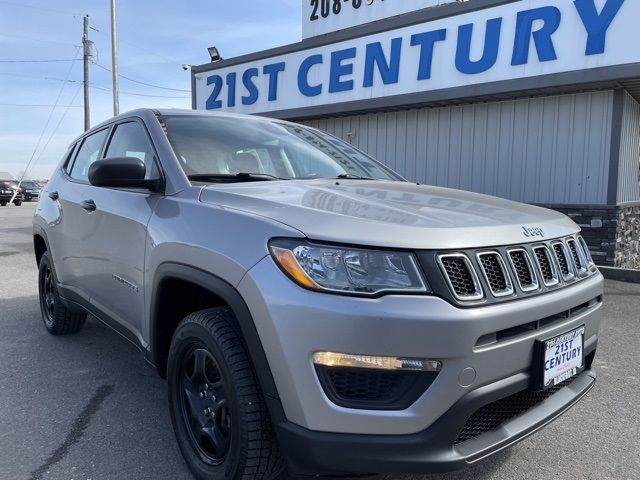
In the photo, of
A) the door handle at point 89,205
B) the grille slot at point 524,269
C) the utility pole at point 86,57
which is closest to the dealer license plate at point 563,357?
the grille slot at point 524,269

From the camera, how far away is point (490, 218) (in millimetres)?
2131

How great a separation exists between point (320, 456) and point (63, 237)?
117 inches

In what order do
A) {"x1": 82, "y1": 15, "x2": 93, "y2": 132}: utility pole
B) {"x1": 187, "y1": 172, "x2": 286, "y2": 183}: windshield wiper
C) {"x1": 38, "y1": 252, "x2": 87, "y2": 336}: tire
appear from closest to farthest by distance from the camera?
{"x1": 187, "y1": 172, "x2": 286, "y2": 183}: windshield wiper
{"x1": 38, "y1": 252, "x2": 87, "y2": 336}: tire
{"x1": 82, "y1": 15, "x2": 93, "y2": 132}: utility pole

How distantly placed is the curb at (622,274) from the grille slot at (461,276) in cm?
638

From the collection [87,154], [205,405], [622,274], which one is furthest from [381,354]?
[622,274]

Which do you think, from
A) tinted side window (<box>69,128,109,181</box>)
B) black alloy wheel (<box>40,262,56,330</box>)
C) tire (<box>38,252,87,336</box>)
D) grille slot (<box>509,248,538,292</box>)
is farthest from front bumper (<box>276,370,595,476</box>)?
black alloy wheel (<box>40,262,56,330</box>)

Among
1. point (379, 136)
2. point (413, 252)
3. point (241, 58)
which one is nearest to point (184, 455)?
point (413, 252)

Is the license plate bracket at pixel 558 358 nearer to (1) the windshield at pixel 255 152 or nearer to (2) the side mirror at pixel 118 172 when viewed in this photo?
(1) the windshield at pixel 255 152

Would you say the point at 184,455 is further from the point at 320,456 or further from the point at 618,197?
the point at 618,197

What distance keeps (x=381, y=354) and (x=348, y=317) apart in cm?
16

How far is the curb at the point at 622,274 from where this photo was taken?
714 centimetres

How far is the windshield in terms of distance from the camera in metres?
2.81

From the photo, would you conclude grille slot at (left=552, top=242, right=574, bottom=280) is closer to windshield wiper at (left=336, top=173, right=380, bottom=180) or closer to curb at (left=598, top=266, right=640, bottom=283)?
windshield wiper at (left=336, top=173, right=380, bottom=180)

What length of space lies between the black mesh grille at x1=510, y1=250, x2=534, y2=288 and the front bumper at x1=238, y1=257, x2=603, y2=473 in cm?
19
